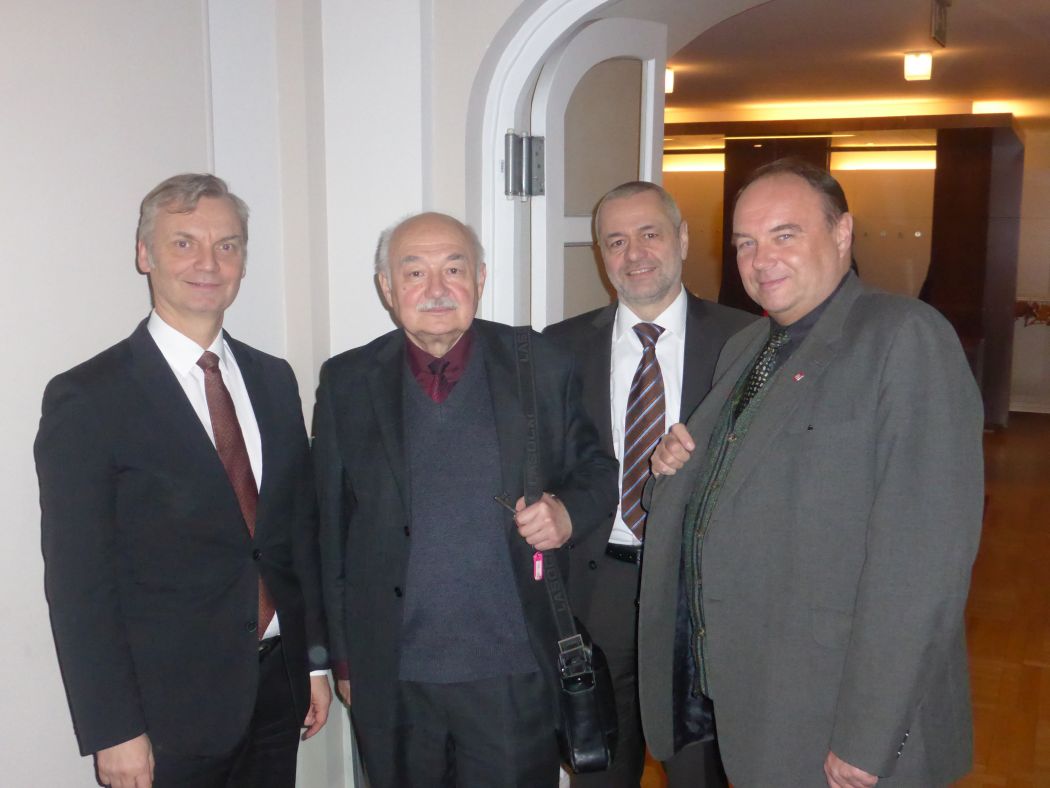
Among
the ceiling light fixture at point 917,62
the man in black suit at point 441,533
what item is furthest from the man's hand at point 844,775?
the ceiling light fixture at point 917,62

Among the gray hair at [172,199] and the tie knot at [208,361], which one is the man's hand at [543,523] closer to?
the tie knot at [208,361]

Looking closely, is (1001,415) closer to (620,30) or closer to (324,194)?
(620,30)

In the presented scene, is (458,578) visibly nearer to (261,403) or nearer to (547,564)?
(547,564)

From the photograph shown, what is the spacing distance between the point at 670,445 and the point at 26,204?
1.33 meters

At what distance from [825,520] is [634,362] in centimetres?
86

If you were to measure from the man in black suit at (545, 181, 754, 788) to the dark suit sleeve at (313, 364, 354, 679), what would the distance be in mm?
585

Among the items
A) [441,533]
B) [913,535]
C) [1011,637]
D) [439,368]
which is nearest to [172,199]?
[439,368]

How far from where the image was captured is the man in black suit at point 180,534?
5.29 ft

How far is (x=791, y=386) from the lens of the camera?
5.35 feet

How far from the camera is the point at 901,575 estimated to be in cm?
146

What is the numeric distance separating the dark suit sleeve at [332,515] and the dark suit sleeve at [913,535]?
1.07m

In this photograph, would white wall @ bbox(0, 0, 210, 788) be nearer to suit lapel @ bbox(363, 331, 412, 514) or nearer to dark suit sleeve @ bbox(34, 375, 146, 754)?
dark suit sleeve @ bbox(34, 375, 146, 754)

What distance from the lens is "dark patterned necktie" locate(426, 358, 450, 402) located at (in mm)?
1957

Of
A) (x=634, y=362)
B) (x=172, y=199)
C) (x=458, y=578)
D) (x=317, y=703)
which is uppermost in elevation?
(x=172, y=199)
